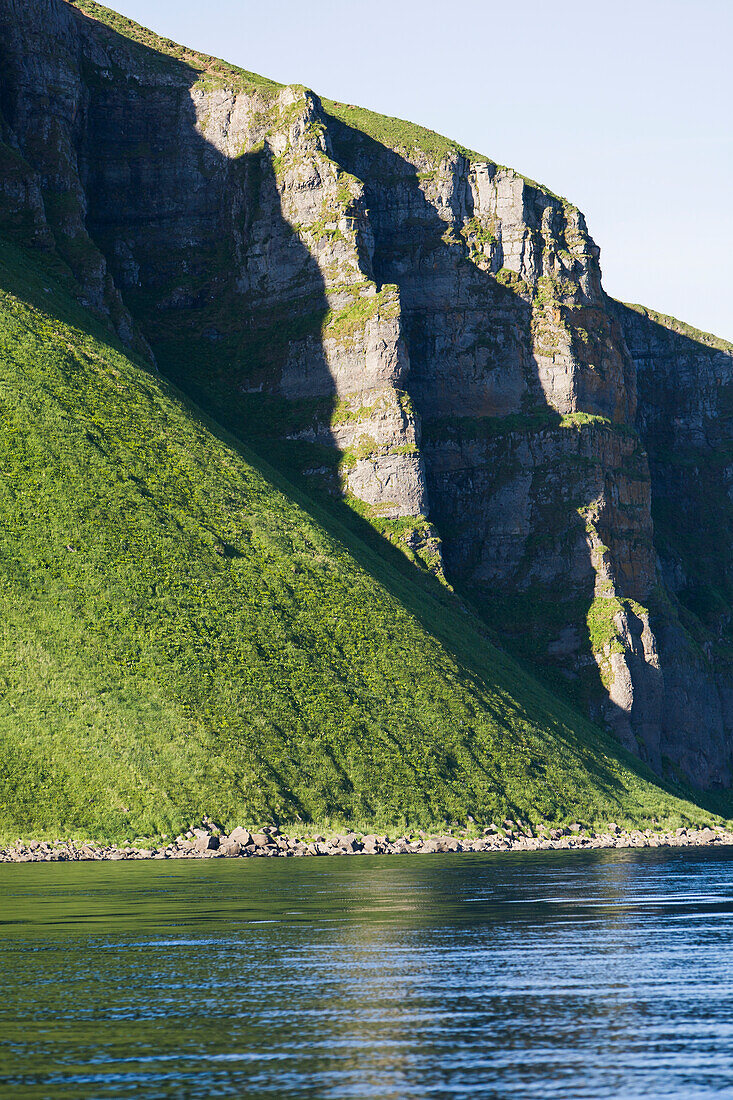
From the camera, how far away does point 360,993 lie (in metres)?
26.2

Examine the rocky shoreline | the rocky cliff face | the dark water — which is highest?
the rocky cliff face

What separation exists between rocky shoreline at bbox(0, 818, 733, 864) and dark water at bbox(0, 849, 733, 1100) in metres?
16.8

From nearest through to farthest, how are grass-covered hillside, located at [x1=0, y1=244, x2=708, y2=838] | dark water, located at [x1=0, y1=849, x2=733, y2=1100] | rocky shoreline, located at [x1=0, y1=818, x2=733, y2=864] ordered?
dark water, located at [x1=0, y1=849, x2=733, y2=1100]
rocky shoreline, located at [x1=0, y1=818, x2=733, y2=864]
grass-covered hillside, located at [x1=0, y1=244, x2=708, y2=838]

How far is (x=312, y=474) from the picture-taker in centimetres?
14625

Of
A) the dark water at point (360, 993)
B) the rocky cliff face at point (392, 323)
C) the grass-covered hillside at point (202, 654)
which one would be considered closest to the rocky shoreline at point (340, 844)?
the grass-covered hillside at point (202, 654)

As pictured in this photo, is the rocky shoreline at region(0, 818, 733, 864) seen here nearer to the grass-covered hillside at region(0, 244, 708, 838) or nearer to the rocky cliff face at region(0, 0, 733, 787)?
the grass-covered hillside at region(0, 244, 708, 838)

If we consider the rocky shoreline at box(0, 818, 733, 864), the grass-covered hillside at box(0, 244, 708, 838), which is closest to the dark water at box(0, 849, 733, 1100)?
the rocky shoreline at box(0, 818, 733, 864)

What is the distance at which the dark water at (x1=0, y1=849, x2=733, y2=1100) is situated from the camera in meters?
19.3

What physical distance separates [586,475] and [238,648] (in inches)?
2911

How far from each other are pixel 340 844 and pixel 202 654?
2144cm

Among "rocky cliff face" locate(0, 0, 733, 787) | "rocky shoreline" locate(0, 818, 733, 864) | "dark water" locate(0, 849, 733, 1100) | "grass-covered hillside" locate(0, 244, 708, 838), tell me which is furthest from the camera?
"rocky cliff face" locate(0, 0, 733, 787)

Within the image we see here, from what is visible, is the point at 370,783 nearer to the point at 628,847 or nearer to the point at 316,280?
the point at 628,847

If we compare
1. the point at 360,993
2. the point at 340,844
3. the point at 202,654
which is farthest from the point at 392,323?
the point at 360,993

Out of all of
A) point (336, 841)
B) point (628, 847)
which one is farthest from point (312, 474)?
point (336, 841)
